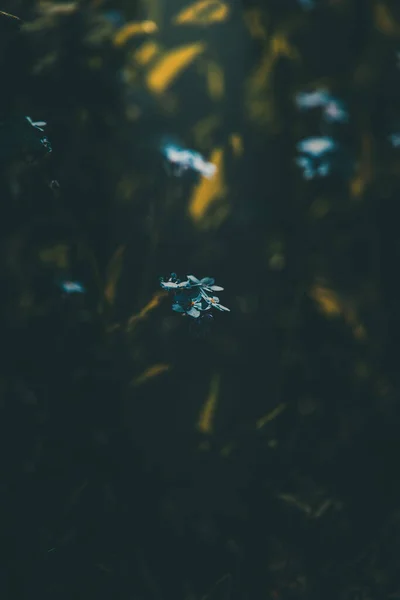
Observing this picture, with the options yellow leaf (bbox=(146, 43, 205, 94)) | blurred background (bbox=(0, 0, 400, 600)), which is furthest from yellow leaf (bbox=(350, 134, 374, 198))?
yellow leaf (bbox=(146, 43, 205, 94))

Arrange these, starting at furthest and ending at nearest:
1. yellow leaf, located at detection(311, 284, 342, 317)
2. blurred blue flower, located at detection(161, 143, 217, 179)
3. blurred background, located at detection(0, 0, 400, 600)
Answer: yellow leaf, located at detection(311, 284, 342, 317), blurred blue flower, located at detection(161, 143, 217, 179), blurred background, located at detection(0, 0, 400, 600)

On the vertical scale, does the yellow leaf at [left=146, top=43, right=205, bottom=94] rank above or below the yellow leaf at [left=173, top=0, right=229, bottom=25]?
below

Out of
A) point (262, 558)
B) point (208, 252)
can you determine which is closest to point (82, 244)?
point (208, 252)

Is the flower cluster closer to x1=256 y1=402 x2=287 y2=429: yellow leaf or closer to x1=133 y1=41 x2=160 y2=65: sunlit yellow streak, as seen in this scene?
x1=256 y1=402 x2=287 y2=429: yellow leaf

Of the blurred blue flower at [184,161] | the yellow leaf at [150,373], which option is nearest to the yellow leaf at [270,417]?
the yellow leaf at [150,373]

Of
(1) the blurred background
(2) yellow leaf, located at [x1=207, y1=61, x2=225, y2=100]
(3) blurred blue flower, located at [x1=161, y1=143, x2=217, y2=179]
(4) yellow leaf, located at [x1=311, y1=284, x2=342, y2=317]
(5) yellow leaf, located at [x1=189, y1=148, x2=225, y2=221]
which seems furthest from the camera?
A: (2) yellow leaf, located at [x1=207, y1=61, x2=225, y2=100]

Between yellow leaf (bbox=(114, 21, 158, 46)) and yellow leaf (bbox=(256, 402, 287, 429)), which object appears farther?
yellow leaf (bbox=(114, 21, 158, 46))

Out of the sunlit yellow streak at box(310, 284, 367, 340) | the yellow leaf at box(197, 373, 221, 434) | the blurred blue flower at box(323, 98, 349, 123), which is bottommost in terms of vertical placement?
the yellow leaf at box(197, 373, 221, 434)
